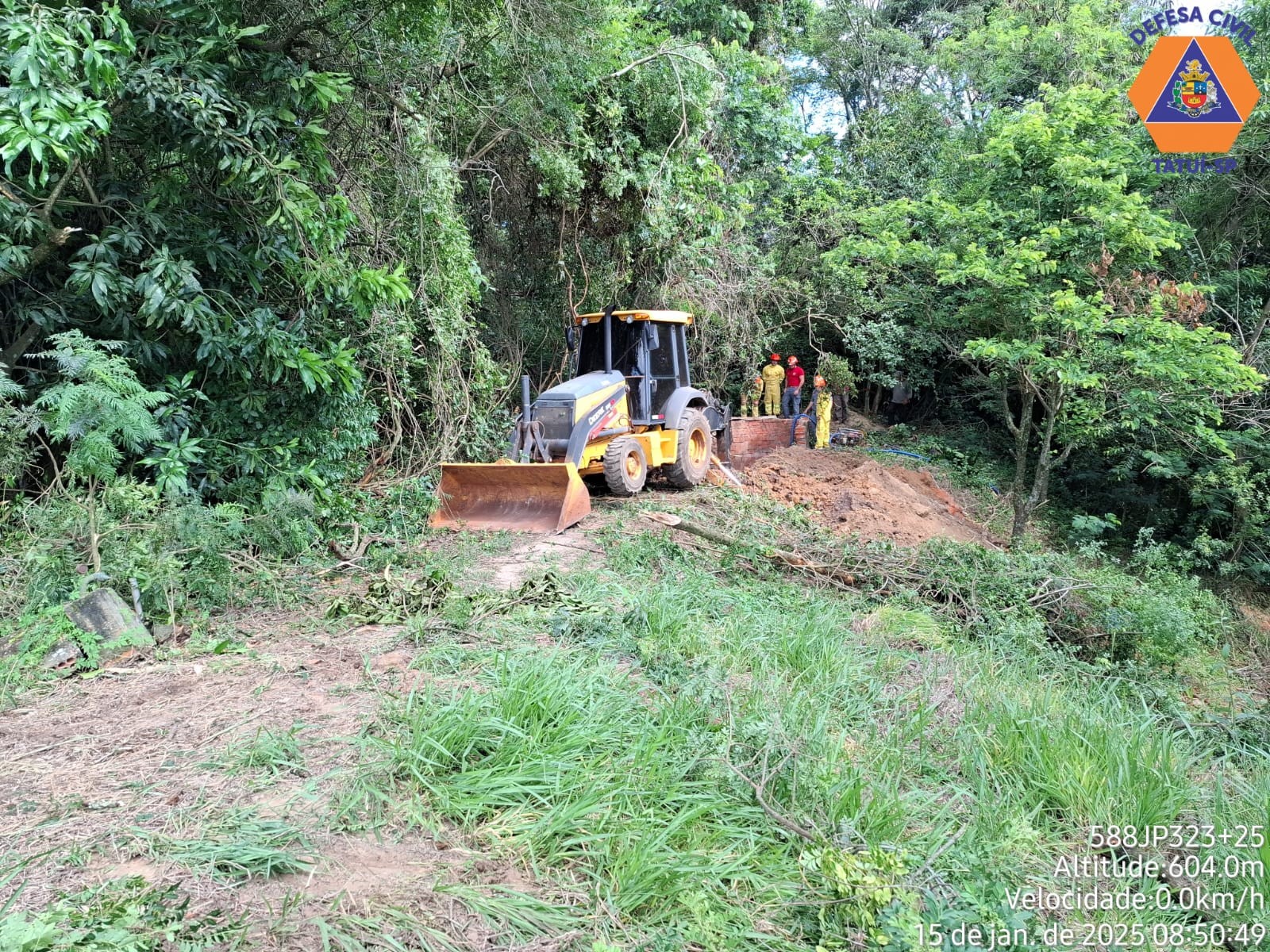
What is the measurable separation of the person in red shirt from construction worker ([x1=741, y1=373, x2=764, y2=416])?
1.74 ft

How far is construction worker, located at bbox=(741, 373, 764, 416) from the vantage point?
634 inches

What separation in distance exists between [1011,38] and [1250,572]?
1129 cm

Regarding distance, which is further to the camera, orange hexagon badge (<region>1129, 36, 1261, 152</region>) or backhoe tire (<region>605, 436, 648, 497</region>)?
orange hexagon badge (<region>1129, 36, 1261, 152</region>)

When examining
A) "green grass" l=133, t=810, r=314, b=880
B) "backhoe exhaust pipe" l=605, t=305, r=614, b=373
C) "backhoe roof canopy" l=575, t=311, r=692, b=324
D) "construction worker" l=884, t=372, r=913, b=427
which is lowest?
"construction worker" l=884, t=372, r=913, b=427

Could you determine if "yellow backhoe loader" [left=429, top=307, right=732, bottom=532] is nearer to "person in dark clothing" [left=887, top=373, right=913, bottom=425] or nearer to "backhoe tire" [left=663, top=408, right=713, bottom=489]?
"backhoe tire" [left=663, top=408, right=713, bottom=489]

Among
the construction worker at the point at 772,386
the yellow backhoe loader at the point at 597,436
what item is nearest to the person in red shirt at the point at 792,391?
the construction worker at the point at 772,386

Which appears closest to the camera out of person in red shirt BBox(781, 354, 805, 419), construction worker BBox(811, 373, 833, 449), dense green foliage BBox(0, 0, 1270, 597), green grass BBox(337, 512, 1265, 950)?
green grass BBox(337, 512, 1265, 950)

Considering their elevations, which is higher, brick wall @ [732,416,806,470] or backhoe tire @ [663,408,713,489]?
backhoe tire @ [663,408,713,489]

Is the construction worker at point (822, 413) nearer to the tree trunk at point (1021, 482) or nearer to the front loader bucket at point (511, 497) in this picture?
the tree trunk at point (1021, 482)

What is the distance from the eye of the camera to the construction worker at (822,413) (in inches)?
632

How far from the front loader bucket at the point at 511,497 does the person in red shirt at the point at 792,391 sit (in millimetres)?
10077

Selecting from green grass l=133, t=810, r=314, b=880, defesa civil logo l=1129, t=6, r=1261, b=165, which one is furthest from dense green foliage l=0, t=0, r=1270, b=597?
green grass l=133, t=810, r=314, b=880

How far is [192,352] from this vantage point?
6273mm

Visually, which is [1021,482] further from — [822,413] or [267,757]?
[267,757]
